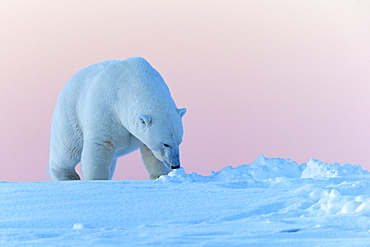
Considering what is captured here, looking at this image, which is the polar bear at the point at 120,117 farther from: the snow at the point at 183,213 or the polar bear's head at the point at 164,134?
the snow at the point at 183,213

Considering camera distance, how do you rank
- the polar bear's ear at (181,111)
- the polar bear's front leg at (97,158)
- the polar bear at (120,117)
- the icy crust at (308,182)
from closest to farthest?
1. the icy crust at (308,182)
2. the polar bear at (120,117)
3. the polar bear's ear at (181,111)
4. the polar bear's front leg at (97,158)

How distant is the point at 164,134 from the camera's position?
6.56 meters

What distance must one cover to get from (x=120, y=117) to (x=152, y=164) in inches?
34.5

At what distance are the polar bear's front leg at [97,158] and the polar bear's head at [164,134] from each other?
73 cm

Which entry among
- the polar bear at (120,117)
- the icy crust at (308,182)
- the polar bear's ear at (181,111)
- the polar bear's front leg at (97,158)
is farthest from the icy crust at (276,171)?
the polar bear's front leg at (97,158)

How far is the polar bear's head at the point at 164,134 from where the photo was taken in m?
6.56

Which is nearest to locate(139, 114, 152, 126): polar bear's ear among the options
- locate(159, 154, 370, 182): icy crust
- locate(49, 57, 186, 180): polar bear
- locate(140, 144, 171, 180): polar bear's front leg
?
locate(49, 57, 186, 180): polar bear

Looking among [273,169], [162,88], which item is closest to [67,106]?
[162,88]

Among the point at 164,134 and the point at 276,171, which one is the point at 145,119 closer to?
the point at 164,134

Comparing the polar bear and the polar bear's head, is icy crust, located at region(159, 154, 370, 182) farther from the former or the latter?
the polar bear

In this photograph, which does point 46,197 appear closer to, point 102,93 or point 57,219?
point 57,219

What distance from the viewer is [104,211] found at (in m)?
3.86

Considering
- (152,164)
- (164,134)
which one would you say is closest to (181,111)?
(164,134)

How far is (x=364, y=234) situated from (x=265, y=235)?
0.62 metres
